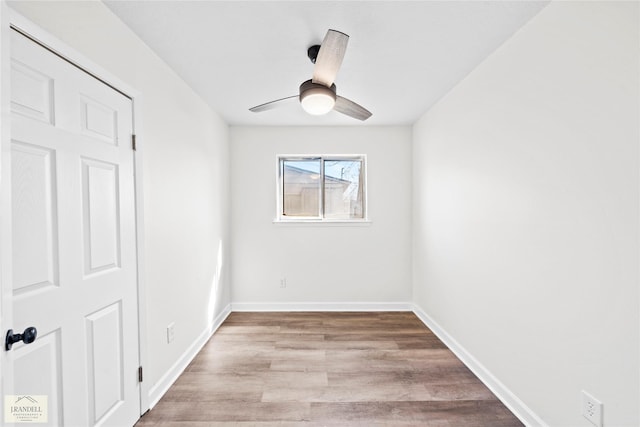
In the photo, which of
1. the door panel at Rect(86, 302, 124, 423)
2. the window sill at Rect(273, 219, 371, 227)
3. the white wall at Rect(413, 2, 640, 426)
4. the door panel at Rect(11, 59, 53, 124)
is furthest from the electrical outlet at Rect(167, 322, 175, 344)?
the white wall at Rect(413, 2, 640, 426)

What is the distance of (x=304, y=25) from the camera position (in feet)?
5.60

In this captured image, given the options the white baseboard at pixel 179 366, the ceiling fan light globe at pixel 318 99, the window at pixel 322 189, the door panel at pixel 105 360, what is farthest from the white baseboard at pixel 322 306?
the ceiling fan light globe at pixel 318 99

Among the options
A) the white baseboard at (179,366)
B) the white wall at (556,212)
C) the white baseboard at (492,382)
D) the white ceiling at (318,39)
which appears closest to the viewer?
the white wall at (556,212)

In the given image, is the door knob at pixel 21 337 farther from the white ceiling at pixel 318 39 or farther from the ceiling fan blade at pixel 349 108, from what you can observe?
the ceiling fan blade at pixel 349 108

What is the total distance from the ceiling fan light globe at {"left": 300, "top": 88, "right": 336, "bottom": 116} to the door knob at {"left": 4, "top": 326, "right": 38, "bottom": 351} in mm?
1672

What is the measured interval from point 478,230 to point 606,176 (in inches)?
39.6

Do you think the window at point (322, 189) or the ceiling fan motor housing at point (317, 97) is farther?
the window at point (322, 189)

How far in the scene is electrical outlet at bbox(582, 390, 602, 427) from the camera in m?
1.31

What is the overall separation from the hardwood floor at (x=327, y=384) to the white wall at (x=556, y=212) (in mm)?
320

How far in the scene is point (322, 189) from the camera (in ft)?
12.7

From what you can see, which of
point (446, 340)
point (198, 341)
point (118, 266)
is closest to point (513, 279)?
point (446, 340)

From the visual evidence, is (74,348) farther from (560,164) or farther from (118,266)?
(560,164)

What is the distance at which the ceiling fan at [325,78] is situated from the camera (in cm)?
149

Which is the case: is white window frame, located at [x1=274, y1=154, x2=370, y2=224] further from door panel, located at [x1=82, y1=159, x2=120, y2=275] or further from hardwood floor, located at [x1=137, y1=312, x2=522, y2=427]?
door panel, located at [x1=82, y1=159, x2=120, y2=275]
